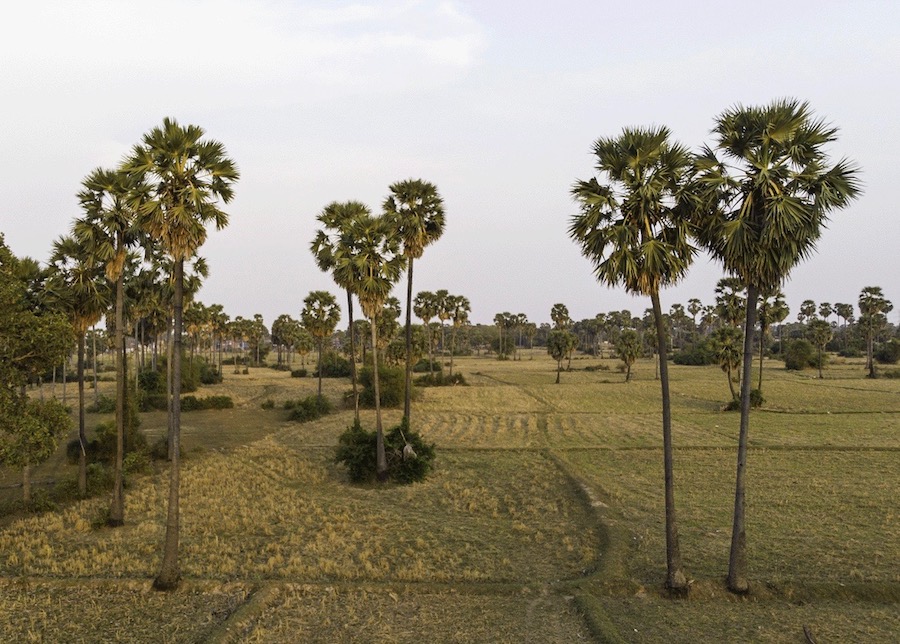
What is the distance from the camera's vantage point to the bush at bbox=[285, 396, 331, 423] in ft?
170

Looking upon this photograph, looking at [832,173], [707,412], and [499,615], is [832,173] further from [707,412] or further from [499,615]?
[707,412]

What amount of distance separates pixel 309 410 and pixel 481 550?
37.6 m

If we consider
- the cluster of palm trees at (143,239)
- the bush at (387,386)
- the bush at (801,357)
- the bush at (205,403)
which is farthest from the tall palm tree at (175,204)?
the bush at (801,357)

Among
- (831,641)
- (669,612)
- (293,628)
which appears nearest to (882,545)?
(831,641)

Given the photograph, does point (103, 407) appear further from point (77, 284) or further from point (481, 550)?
point (481, 550)

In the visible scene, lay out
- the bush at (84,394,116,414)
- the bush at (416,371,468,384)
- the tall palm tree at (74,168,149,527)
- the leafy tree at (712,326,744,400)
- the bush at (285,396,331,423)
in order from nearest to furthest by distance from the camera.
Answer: the tall palm tree at (74,168,149,527)
the bush at (285,396,331,423)
the bush at (84,394,116,414)
the leafy tree at (712,326,744,400)
the bush at (416,371,468,384)

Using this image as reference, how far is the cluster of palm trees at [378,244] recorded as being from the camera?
87.9ft

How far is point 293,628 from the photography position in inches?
518

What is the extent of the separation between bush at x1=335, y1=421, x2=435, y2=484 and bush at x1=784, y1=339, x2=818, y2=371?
296ft

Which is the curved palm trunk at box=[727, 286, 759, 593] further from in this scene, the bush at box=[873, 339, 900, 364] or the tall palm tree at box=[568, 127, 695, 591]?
the bush at box=[873, 339, 900, 364]

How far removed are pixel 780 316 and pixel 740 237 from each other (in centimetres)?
5315

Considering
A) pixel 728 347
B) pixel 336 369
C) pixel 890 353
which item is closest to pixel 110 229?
pixel 728 347

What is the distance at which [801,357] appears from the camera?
315 ft

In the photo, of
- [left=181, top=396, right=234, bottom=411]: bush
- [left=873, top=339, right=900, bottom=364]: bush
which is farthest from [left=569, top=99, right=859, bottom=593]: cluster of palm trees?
[left=873, top=339, right=900, bottom=364]: bush
